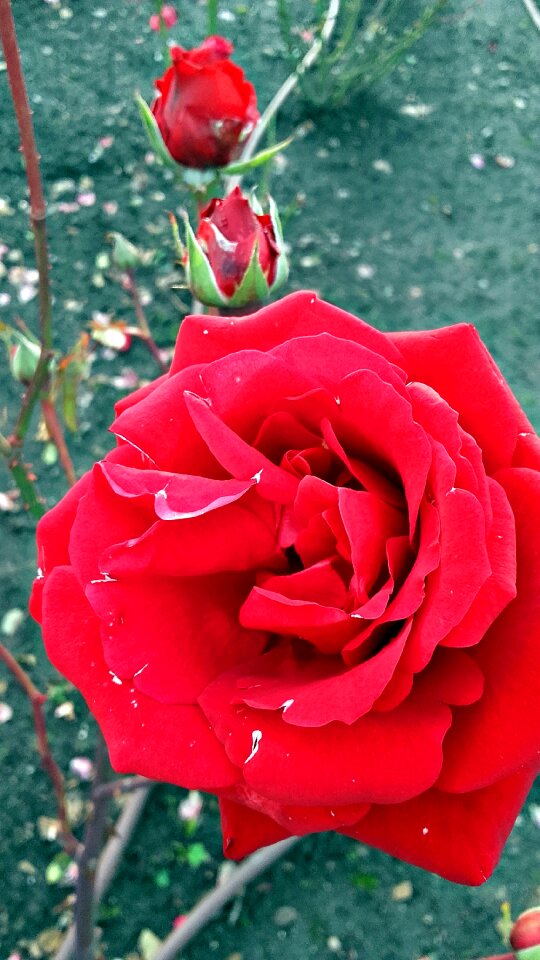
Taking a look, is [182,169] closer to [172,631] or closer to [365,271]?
[172,631]

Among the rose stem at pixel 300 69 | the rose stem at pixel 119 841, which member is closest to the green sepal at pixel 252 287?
the rose stem at pixel 119 841

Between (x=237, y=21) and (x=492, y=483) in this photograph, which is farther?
(x=237, y=21)

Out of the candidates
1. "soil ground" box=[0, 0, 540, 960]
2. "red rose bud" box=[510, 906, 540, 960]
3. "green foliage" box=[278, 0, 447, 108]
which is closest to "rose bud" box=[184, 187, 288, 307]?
"red rose bud" box=[510, 906, 540, 960]

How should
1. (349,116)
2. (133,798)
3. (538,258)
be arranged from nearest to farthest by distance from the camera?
(133,798), (538,258), (349,116)

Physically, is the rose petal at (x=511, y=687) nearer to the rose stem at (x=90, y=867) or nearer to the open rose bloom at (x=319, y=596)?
the open rose bloom at (x=319, y=596)

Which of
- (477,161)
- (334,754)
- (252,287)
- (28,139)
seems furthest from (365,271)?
(334,754)

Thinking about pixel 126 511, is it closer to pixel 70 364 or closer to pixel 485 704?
pixel 485 704

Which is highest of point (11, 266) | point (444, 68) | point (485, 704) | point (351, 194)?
point (485, 704)

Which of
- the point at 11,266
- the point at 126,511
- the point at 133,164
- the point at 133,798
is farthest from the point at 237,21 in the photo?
the point at 126,511

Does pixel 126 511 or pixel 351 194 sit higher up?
pixel 126 511
